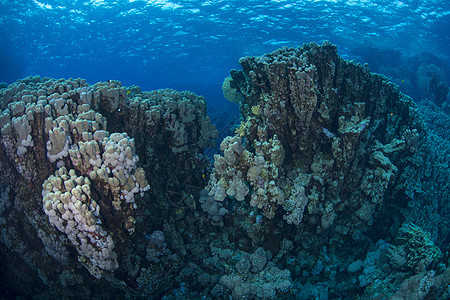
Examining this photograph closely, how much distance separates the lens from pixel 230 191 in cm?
459

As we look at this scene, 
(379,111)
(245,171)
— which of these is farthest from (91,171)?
(379,111)

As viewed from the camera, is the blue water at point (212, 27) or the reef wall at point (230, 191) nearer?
the reef wall at point (230, 191)

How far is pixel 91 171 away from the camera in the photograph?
3.62 meters

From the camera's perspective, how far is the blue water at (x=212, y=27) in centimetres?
2088

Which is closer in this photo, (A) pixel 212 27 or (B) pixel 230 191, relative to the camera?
(B) pixel 230 191

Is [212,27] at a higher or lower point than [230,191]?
higher

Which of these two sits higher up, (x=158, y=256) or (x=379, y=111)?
(x=379, y=111)

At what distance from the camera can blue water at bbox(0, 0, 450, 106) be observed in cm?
2088

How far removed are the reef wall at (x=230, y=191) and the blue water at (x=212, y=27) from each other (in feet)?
58.7

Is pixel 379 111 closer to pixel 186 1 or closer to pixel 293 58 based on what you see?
pixel 293 58

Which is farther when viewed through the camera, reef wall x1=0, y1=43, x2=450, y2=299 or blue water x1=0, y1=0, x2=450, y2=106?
blue water x1=0, y1=0, x2=450, y2=106

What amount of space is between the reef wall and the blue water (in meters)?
17.9

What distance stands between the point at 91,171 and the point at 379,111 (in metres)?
6.38

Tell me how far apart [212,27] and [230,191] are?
27.2 metres
